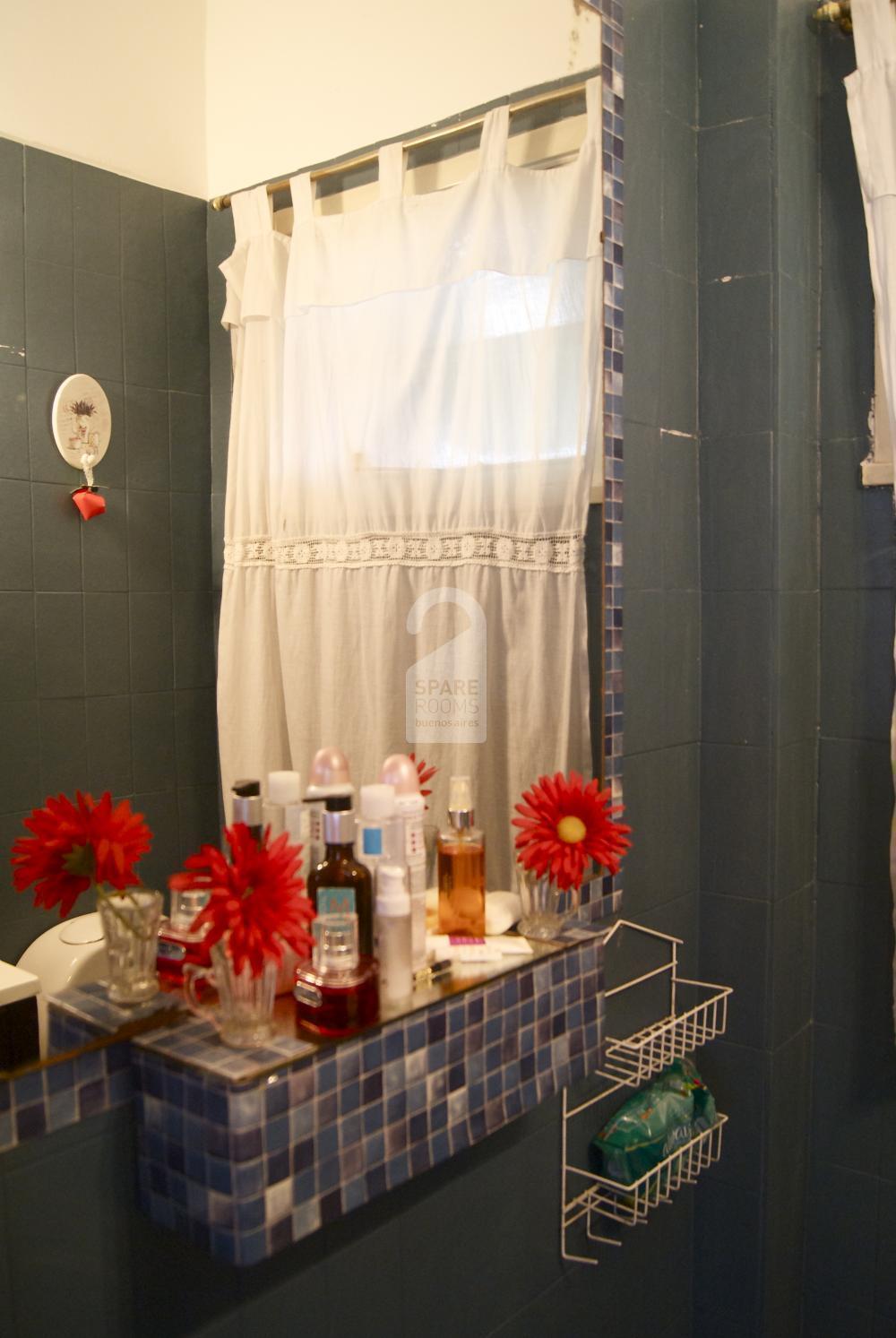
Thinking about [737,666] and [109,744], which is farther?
[737,666]

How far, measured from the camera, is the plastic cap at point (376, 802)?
47.4 inches

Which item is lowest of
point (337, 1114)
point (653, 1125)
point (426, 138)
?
point (653, 1125)

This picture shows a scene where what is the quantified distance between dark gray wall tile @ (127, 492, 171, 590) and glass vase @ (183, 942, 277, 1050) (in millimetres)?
341

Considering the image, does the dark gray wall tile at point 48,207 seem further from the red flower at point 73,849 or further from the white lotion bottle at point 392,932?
the white lotion bottle at point 392,932

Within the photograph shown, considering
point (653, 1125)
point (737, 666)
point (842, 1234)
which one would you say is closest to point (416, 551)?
point (737, 666)

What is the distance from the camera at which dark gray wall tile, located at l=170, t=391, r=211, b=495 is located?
3.52ft

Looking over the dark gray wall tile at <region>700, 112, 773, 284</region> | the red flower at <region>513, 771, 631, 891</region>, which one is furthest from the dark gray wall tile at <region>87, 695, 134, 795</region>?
the dark gray wall tile at <region>700, 112, 773, 284</region>

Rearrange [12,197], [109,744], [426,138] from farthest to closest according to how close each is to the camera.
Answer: [426,138]
[109,744]
[12,197]

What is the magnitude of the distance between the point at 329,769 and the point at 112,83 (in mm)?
677

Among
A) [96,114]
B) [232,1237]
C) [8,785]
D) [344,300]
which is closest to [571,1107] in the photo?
[232,1237]

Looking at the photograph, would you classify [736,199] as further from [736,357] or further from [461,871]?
[461,871]

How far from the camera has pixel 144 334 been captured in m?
1.04

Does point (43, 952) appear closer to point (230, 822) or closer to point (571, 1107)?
point (230, 822)

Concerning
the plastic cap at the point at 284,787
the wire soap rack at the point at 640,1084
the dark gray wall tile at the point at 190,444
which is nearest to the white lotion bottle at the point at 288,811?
the plastic cap at the point at 284,787
